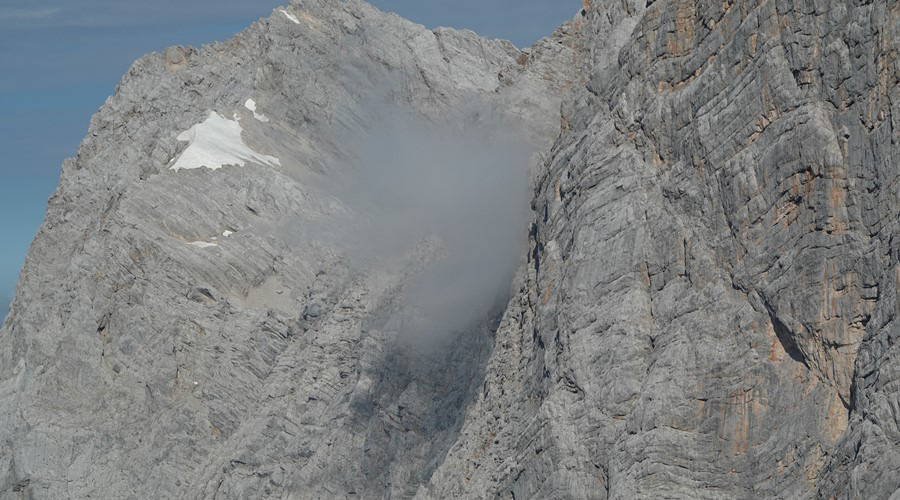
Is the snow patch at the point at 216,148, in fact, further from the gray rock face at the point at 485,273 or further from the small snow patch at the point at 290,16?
the small snow patch at the point at 290,16

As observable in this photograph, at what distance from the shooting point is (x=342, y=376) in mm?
81750

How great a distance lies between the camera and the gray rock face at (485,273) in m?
50.1

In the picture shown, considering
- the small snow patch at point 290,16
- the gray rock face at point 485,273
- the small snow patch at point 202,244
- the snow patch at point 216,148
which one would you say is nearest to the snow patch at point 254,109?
the gray rock face at point 485,273

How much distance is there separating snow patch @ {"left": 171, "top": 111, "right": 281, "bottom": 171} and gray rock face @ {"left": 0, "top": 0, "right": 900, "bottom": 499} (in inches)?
8.8

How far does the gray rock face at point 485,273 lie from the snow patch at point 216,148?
224 millimetres

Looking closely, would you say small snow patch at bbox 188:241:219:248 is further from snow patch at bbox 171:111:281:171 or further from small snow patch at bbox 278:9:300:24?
small snow patch at bbox 278:9:300:24

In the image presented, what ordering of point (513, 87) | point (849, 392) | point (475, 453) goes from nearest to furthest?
point (849, 392), point (475, 453), point (513, 87)

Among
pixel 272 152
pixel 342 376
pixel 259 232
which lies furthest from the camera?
pixel 272 152

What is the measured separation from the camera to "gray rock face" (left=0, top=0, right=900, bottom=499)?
164 ft

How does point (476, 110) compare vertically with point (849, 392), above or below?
above

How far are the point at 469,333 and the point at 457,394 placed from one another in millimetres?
3050

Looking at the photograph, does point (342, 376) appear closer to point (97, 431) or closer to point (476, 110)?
point (97, 431)

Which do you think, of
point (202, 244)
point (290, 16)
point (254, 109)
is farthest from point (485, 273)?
point (290, 16)

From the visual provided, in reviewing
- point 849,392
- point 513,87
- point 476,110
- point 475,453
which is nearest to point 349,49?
point 476,110
